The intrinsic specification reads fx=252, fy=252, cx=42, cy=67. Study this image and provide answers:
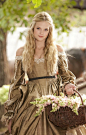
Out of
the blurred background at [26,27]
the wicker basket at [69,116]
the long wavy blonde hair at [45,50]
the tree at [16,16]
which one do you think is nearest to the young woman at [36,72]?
the long wavy blonde hair at [45,50]

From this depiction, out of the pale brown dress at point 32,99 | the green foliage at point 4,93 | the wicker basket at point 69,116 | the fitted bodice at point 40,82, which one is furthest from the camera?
the green foliage at point 4,93

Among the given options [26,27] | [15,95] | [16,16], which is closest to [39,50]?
[15,95]

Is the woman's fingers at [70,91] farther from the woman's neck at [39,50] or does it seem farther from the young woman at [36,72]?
the woman's neck at [39,50]

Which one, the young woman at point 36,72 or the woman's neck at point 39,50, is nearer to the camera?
the young woman at point 36,72

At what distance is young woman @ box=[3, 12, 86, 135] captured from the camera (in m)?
2.51

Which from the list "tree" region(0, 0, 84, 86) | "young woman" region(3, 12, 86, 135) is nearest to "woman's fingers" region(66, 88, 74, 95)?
"young woman" region(3, 12, 86, 135)

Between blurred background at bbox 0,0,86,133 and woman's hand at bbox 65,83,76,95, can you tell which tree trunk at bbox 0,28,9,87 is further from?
woman's hand at bbox 65,83,76,95

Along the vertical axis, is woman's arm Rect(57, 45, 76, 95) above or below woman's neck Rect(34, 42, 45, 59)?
below

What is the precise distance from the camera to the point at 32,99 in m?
2.53

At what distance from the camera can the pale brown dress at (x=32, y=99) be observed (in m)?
2.33

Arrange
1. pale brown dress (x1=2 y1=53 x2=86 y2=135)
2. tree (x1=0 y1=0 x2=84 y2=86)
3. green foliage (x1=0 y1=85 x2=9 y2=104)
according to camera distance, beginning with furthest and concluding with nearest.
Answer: green foliage (x1=0 y1=85 x2=9 y2=104)
tree (x1=0 y1=0 x2=84 y2=86)
pale brown dress (x1=2 y1=53 x2=86 y2=135)

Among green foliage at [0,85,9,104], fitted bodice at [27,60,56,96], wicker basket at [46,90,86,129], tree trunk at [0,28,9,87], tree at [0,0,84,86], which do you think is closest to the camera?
wicker basket at [46,90,86,129]

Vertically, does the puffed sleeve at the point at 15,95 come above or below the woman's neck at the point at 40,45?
below

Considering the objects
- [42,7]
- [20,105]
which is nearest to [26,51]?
[20,105]
